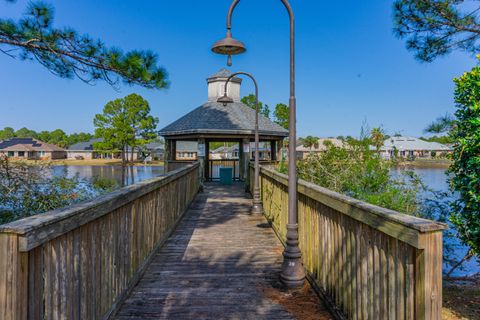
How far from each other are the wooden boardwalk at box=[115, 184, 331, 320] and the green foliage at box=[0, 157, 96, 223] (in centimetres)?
272

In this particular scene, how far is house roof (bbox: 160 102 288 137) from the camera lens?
1454cm

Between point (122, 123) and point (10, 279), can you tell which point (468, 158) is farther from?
point (122, 123)

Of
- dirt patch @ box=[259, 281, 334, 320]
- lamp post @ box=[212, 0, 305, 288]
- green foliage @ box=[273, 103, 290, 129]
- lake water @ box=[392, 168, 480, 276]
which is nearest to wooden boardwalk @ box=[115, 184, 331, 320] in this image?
dirt patch @ box=[259, 281, 334, 320]

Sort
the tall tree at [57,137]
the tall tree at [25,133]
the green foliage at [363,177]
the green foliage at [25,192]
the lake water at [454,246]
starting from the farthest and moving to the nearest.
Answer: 1. the tall tree at [25,133]
2. the tall tree at [57,137]
3. the green foliage at [25,192]
4. the green foliage at [363,177]
5. the lake water at [454,246]

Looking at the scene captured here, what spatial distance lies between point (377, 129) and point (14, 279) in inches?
308

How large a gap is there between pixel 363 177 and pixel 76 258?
260 inches

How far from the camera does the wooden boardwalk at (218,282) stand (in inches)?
131

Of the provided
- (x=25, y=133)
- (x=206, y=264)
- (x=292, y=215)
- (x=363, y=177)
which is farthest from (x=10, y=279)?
(x=25, y=133)

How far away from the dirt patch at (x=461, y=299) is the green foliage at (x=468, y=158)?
903 mm

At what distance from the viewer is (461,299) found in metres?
5.21

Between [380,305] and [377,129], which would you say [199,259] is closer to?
[380,305]

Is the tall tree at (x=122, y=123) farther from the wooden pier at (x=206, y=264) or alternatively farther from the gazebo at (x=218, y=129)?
the wooden pier at (x=206, y=264)

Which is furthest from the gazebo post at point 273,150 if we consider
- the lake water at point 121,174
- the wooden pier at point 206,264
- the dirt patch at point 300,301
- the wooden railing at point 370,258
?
the dirt patch at point 300,301

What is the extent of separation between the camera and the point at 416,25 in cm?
790
